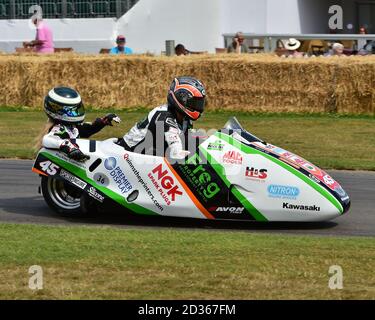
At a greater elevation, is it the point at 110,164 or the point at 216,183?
the point at 110,164

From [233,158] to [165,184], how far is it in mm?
697

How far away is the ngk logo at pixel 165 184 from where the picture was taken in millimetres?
9422

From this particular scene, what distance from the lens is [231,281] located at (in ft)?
23.6

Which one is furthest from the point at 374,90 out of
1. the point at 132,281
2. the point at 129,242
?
the point at 132,281

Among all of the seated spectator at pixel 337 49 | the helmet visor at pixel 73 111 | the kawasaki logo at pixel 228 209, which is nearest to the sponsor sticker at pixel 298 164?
the kawasaki logo at pixel 228 209

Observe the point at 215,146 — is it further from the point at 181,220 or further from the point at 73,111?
the point at 73,111

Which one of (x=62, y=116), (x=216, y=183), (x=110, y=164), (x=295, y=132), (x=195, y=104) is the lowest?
(x=295, y=132)

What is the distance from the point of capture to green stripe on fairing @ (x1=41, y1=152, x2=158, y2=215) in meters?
9.58

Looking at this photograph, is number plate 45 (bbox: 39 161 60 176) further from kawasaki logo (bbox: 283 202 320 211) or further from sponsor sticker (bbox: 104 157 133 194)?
kawasaki logo (bbox: 283 202 320 211)

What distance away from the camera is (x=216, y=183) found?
930 cm

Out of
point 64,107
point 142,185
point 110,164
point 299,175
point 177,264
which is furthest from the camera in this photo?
point 64,107

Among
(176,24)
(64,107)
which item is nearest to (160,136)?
(64,107)

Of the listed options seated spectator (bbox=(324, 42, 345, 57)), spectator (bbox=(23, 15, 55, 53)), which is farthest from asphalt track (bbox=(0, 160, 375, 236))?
spectator (bbox=(23, 15, 55, 53))
